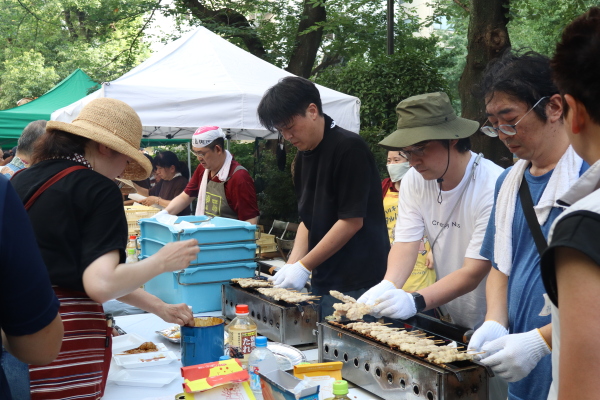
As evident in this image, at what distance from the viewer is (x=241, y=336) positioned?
2256 mm

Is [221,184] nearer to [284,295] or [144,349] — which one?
[284,295]

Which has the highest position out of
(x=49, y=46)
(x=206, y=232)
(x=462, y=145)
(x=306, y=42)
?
(x=49, y=46)

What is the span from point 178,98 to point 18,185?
3.75 m

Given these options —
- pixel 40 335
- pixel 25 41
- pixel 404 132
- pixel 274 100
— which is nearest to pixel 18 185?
pixel 40 335

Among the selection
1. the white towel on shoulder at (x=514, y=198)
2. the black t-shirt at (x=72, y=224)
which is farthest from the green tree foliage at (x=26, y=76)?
the white towel on shoulder at (x=514, y=198)

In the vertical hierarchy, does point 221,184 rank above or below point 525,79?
below

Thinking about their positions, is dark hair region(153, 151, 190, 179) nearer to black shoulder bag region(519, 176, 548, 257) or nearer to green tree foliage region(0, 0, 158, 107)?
black shoulder bag region(519, 176, 548, 257)

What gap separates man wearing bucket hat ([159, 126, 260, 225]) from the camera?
187 inches

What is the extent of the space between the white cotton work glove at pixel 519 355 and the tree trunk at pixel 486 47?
4.41 meters

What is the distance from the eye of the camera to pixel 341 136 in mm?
3072

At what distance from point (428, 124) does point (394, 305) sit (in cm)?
91

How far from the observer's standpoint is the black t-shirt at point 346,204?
2.98m

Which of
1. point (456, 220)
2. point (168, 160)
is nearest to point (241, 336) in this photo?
point (456, 220)

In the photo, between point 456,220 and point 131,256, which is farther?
point 131,256
